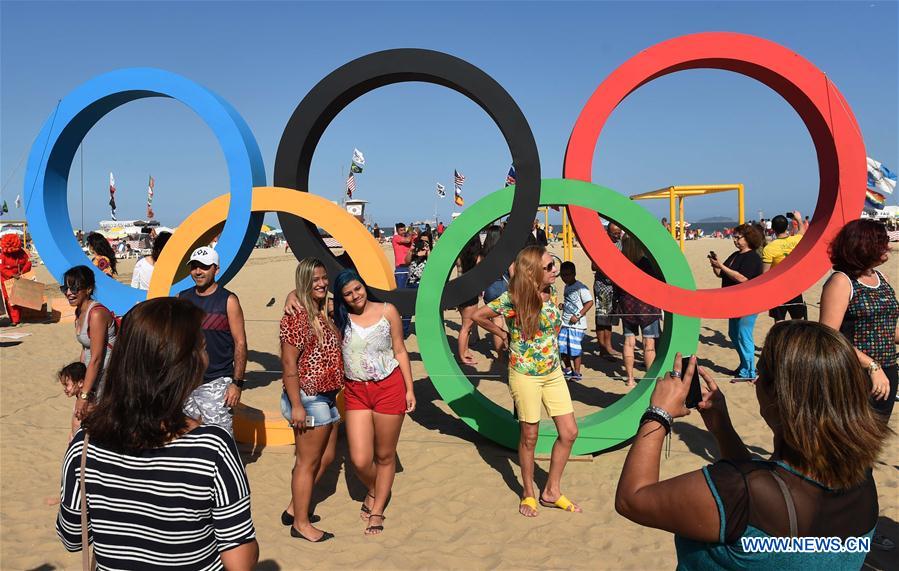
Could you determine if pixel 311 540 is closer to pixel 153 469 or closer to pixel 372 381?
pixel 372 381

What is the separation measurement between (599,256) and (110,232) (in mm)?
53068

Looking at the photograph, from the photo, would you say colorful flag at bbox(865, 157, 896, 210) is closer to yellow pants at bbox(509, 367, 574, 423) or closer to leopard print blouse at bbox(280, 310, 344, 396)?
yellow pants at bbox(509, 367, 574, 423)

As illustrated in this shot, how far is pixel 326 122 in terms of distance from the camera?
5.77 m

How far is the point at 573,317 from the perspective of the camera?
7344mm

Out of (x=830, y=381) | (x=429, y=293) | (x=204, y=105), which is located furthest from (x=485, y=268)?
(x=830, y=381)

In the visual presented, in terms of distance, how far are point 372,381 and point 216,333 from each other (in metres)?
1.24

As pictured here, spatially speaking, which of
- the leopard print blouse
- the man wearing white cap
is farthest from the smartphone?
the man wearing white cap

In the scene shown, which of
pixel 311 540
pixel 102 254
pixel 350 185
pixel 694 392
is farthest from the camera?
pixel 350 185

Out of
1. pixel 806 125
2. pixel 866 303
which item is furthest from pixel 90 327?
pixel 806 125

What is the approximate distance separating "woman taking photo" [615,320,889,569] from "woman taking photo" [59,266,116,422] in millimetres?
4057

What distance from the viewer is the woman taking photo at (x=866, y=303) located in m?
3.15

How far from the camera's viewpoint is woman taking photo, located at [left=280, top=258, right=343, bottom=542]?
12.8ft

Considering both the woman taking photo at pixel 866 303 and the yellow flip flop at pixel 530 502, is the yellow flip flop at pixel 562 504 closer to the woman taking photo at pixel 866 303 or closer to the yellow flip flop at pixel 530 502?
the yellow flip flop at pixel 530 502

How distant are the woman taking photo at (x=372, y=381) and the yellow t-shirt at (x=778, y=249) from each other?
5.52 metres
